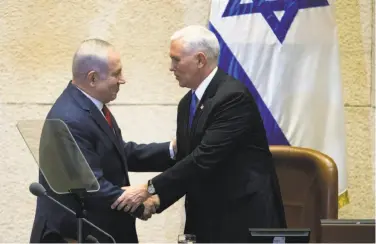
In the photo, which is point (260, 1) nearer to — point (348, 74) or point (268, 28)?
point (268, 28)

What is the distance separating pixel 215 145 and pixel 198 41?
531 millimetres

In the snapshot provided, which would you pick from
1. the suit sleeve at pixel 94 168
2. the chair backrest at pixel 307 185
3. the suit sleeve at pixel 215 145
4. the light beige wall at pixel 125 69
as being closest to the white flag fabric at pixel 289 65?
the chair backrest at pixel 307 185

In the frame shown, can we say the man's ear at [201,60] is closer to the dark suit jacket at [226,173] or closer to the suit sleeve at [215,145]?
the dark suit jacket at [226,173]

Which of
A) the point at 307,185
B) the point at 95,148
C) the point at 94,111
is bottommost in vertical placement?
the point at 307,185

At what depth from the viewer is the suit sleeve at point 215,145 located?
4.10 metres

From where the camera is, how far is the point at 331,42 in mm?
5027

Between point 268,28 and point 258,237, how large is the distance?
2022mm

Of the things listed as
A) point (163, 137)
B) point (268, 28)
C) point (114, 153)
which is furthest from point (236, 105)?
point (163, 137)

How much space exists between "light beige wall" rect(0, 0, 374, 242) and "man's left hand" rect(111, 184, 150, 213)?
1.33 meters

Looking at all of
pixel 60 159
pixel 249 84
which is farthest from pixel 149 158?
pixel 60 159

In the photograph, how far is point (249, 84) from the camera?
5.01m

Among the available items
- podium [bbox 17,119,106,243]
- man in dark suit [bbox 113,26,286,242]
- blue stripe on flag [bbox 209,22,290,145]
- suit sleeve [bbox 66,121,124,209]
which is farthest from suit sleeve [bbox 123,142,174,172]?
podium [bbox 17,119,106,243]

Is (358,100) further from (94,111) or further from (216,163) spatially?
(94,111)

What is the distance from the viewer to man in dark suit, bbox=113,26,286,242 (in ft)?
13.5
